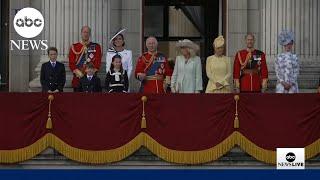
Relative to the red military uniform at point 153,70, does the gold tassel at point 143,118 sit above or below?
below

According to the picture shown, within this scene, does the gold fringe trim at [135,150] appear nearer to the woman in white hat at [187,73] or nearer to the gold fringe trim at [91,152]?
the gold fringe trim at [91,152]

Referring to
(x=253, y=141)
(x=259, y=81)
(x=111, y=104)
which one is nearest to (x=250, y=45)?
(x=259, y=81)

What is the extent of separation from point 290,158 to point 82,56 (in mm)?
4401

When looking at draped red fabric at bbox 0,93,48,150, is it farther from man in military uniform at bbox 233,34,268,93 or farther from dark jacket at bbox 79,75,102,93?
man in military uniform at bbox 233,34,268,93

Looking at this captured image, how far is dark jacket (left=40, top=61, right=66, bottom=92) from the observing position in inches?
599

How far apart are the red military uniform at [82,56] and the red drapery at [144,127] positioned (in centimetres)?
173

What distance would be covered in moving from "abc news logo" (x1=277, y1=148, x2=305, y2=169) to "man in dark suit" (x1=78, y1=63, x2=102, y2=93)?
11.6 feet

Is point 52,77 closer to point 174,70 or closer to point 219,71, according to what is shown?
point 174,70

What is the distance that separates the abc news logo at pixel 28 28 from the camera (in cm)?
1789

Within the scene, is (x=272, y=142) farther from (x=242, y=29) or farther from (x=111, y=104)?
(x=242, y=29)

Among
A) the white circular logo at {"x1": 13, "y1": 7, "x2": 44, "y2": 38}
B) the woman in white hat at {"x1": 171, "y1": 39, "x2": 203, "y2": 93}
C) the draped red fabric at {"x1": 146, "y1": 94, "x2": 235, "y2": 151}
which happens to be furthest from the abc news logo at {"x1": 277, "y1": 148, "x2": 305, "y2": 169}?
the white circular logo at {"x1": 13, "y1": 7, "x2": 44, "y2": 38}

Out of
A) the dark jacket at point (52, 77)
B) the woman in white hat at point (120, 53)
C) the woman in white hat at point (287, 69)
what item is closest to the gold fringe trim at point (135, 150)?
the dark jacket at point (52, 77)

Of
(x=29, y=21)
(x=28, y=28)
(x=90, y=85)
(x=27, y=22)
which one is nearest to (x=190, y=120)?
(x=90, y=85)

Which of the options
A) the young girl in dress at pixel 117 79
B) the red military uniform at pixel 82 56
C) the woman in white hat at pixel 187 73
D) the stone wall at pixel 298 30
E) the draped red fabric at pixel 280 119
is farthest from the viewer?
the stone wall at pixel 298 30
